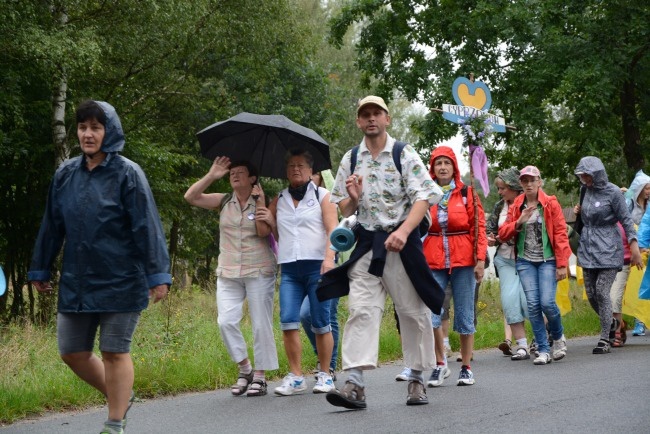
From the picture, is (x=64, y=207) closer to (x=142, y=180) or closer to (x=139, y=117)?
(x=142, y=180)

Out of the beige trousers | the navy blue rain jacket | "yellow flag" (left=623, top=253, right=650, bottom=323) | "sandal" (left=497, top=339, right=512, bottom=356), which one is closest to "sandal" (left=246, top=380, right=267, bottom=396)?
the beige trousers

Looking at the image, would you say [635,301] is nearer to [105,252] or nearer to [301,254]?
[301,254]

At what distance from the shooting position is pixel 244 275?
27.9ft

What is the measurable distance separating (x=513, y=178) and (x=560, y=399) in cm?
424

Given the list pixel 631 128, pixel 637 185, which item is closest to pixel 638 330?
pixel 637 185

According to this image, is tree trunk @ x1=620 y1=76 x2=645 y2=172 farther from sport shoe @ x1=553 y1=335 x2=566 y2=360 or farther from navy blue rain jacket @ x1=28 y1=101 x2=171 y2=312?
navy blue rain jacket @ x1=28 y1=101 x2=171 y2=312

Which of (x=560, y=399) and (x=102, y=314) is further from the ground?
(x=102, y=314)

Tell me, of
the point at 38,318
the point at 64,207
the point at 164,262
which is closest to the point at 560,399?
the point at 164,262

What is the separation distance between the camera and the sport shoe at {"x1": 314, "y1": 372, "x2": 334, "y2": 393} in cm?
838

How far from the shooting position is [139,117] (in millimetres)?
24203

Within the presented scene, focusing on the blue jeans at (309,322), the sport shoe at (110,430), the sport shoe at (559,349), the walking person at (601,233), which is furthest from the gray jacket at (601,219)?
the sport shoe at (110,430)

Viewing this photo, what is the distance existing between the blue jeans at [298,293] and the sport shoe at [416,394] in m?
1.24

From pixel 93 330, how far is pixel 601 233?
711 centimetres

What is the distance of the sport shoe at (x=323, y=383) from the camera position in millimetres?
8383
